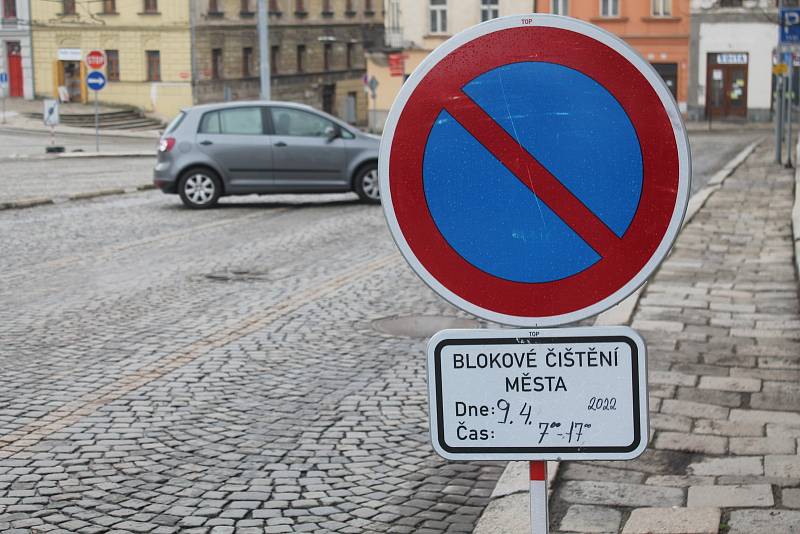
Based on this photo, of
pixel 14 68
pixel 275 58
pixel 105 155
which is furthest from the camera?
pixel 275 58

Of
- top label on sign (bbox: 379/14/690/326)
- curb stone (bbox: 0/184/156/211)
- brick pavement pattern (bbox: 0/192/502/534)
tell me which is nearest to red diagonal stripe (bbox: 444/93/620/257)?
top label on sign (bbox: 379/14/690/326)

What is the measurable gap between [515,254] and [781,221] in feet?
48.4

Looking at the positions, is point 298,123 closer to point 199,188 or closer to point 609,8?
point 199,188

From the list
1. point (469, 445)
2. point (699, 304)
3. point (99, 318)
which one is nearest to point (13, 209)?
point (99, 318)

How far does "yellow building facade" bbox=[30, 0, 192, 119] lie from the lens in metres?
56.9

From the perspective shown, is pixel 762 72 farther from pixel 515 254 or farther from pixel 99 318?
pixel 515 254

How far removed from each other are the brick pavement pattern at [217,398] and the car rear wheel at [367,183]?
6200mm

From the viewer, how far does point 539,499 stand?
2941 mm

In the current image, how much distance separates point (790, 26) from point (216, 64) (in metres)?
38.2

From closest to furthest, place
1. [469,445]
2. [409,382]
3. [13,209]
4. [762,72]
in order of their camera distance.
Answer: [469,445] < [409,382] < [13,209] < [762,72]

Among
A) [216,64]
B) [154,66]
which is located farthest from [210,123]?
[216,64]

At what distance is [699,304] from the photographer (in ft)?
32.8

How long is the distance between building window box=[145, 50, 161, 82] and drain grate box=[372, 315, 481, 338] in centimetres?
4903

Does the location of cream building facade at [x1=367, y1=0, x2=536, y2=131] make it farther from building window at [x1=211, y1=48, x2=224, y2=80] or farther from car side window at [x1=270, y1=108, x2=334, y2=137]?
car side window at [x1=270, y1=108, x2=334, y2=137]
